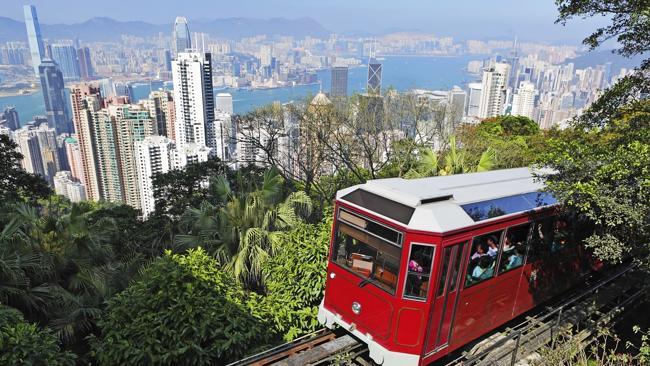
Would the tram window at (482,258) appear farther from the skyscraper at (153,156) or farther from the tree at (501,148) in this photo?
the skyscraper at (153,156)

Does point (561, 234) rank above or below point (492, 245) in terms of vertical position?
below

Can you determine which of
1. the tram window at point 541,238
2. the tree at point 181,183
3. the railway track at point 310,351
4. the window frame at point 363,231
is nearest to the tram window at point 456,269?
the window frame at point 363,231

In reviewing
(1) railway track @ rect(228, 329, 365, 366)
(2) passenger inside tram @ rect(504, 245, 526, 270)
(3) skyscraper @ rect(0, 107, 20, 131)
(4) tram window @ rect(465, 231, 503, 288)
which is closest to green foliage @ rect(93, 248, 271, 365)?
(1) railway track @ rect(228, 329, 365, 366)

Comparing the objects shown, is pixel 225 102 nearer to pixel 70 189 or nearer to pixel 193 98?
pixel 193 98

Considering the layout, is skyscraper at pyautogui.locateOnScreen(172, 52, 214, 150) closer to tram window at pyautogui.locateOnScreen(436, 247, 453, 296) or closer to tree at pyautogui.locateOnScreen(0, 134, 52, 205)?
tree at pyautogui.locateOnScreen(0, 134, 52, 205)

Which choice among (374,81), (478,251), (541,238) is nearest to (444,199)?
(478,251)
